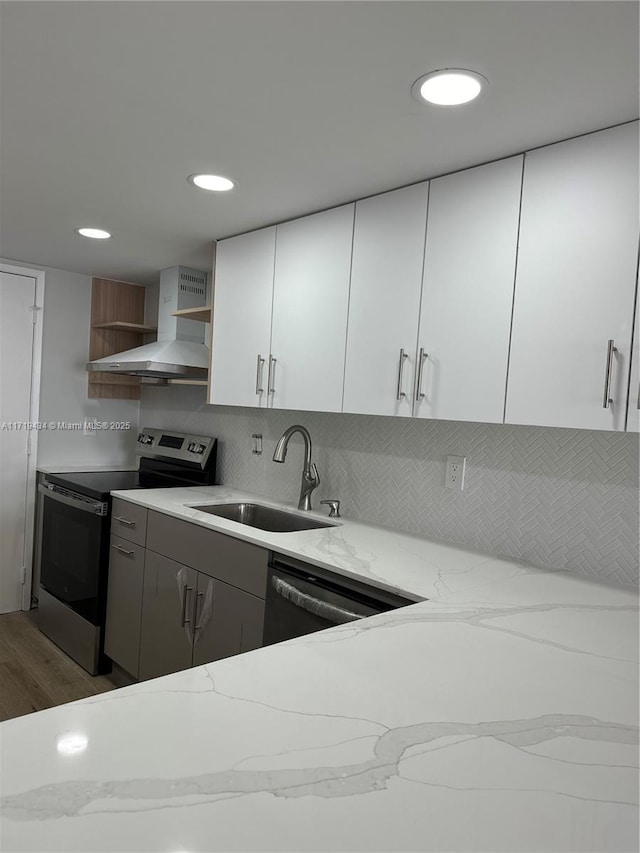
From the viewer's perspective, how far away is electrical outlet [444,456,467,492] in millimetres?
2293

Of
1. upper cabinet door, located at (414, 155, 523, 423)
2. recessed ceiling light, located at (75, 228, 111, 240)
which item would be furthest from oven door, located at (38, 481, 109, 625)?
upper cabinet door, located at (414, 155, 523, 423)

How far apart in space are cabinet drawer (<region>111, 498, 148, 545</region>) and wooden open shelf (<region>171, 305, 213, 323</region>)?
1.04 metres

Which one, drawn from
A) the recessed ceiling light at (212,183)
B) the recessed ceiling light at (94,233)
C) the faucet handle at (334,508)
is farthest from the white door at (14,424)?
the faucet handle at (334,508)

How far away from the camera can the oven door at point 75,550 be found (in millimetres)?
3098

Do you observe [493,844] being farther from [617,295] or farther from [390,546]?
[390,546]

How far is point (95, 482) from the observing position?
3.37 metres

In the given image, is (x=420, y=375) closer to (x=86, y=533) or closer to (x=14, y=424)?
(x=86, y=533)

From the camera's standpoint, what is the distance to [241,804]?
70 centimetres

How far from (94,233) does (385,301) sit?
162 cm

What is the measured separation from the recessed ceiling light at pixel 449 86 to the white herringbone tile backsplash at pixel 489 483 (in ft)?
3.47

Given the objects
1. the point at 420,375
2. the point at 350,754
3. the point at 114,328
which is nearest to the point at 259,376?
the point at 420,375

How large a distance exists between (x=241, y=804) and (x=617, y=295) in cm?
142

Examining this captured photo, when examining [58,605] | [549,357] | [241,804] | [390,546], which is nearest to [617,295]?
[549,357]

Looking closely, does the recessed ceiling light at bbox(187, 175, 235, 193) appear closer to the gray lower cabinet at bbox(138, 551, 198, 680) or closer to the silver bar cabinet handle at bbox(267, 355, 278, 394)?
the silver bar cabinet handle at bbox(267, 355, 278, 394)
